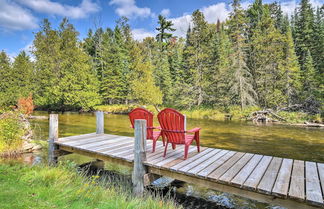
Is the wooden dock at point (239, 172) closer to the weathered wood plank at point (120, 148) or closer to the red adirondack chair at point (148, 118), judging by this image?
the weathered wood plank at point (120, 148)

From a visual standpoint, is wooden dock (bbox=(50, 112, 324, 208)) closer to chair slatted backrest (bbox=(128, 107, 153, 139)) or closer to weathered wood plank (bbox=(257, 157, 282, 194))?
weathered wood plank (bbox=(257, 157, 282, 194))

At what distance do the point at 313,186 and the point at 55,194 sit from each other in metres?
3.36

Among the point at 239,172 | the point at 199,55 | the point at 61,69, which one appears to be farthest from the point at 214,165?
the point at 61,69

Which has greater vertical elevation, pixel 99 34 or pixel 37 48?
pixel 99 34

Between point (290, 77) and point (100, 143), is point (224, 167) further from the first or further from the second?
point (290, 77)

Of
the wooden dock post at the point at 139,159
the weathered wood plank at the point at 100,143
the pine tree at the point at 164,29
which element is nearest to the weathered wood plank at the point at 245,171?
the wooden dock post at the point at 139,159

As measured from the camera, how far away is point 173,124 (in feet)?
11.2

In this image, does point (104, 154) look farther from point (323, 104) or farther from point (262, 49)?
point (262, 49)

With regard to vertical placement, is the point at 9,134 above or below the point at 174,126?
below

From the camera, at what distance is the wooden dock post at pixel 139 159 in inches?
124

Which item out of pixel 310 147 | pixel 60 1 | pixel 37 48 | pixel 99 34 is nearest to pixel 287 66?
pixel 310 147

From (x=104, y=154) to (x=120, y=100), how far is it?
835 inches

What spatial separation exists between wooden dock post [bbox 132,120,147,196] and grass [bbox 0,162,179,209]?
0.33m

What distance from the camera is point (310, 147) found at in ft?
22.2
